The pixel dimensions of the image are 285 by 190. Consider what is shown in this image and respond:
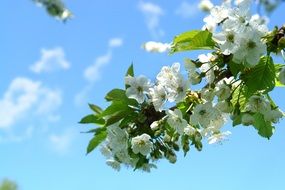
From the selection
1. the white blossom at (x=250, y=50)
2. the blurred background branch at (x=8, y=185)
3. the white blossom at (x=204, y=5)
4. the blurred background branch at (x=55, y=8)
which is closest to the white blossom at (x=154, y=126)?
the white blossom at (x=250, y=50)

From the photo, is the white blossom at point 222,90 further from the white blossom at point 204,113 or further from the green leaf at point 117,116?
the green leaf at point 117,116

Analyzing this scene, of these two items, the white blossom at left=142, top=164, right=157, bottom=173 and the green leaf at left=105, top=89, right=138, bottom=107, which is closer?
the green leaf at left=105, top=89, right=138, bottom=107

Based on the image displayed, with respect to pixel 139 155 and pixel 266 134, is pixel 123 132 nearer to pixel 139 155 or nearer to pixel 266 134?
pixel 139 155

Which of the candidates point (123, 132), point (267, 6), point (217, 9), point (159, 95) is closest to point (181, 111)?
point (159, 95)

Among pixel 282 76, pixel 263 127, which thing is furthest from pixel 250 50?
pixel 263 127

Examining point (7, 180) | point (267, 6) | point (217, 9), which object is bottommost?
point (217, 9)

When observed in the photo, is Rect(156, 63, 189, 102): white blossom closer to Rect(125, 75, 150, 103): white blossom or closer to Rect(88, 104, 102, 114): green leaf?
Rect(125, 75, 150, 103): white blossom

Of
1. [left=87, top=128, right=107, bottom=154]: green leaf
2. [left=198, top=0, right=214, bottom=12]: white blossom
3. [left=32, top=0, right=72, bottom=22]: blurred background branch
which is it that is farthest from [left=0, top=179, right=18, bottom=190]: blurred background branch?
[left=87, top=128, right=107, bottom=154]: green leaf
